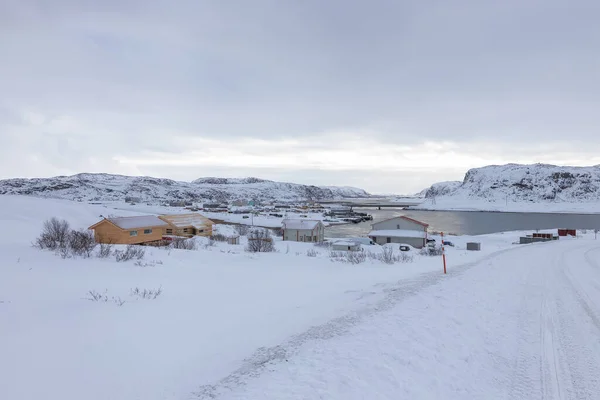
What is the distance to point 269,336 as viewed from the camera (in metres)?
6.08

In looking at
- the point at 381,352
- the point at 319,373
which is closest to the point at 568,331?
the point at 381,352

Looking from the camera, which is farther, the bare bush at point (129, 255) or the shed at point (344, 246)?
the shed at point (344, 246)

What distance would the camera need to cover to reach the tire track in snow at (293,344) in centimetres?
433

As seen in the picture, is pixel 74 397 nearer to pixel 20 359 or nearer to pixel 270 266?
pixel 20 359

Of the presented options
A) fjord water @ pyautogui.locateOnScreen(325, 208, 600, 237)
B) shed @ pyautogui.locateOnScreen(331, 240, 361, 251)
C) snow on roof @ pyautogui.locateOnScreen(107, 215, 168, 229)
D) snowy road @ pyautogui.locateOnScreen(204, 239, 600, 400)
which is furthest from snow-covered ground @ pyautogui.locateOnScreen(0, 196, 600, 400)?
fjord water @ pyautogui.locateOnScreen(325, 208, 600, 237)

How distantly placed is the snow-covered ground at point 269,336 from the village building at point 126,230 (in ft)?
76.3

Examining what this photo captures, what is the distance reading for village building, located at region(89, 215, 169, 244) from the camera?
32.7 metres

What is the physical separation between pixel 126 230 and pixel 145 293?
28.2 metres

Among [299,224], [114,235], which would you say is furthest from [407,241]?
[114,235]

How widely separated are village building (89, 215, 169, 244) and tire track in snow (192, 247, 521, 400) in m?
30.1

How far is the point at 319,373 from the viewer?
15.2 ft

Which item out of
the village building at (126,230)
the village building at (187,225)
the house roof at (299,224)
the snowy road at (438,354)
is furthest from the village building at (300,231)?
the snowy road at (438,354)

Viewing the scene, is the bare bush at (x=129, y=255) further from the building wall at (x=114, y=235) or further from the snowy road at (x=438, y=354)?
the building wall at (x=114, y=235)

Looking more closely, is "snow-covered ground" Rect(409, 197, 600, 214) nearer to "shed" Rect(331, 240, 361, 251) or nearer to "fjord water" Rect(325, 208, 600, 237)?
"fjord water" Rect(325, 208, 600, 237)
